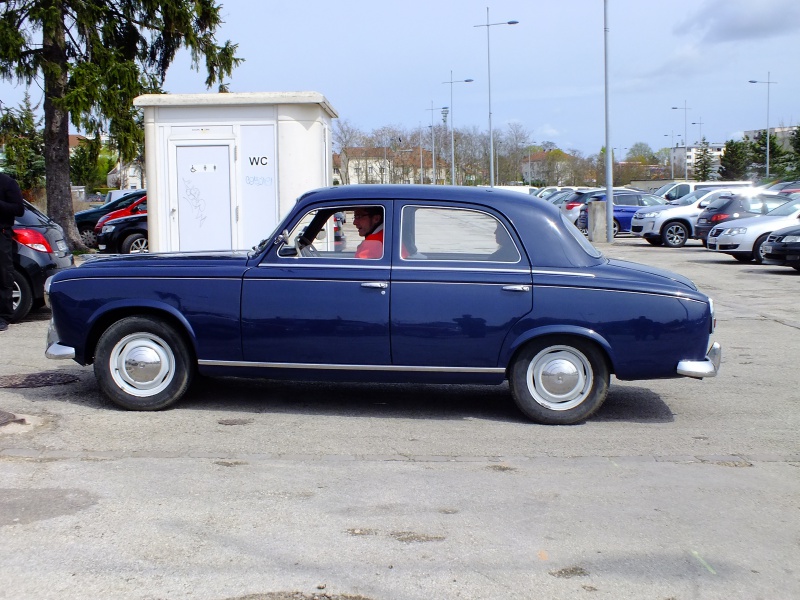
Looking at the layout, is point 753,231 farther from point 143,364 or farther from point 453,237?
point 143,364

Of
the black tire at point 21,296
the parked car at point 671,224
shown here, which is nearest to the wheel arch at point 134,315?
the black tire at point 21,296

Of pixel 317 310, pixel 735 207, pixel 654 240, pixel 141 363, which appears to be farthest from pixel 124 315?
pixel 654 240

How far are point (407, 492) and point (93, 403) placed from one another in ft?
10.3

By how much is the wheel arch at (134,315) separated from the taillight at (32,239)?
190 inches

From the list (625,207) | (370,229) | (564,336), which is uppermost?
(625,207)

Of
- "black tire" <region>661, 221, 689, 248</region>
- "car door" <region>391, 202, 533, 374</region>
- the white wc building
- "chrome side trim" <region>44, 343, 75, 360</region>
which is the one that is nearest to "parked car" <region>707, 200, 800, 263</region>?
"black tire" <region>661, 221, 689, 248</region>

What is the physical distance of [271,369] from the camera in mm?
6723

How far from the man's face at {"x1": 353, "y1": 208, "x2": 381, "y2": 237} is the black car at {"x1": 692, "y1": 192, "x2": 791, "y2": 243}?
1753 centimetres

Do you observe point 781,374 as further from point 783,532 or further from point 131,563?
point 131,563

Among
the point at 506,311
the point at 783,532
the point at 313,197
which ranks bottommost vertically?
the point at 783,532

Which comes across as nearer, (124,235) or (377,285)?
(377,285)

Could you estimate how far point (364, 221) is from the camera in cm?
687

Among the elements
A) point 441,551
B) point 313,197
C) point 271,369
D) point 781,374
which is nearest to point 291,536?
point 441,551

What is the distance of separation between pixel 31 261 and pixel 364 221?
5918 millimetres
